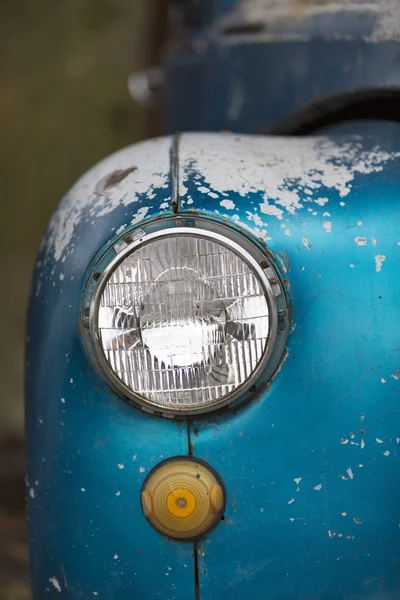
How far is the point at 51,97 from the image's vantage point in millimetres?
4859

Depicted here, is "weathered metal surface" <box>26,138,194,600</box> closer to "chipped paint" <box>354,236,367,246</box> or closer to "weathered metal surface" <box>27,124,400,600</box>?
"weathered metal surface" <box>27,124,400,600</box>

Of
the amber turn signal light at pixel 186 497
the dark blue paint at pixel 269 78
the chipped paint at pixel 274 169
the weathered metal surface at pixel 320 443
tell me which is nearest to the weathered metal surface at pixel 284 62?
the dark blue paint at pixel 269 78

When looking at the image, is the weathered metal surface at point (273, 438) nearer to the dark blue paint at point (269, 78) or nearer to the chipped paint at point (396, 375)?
the chipped paint at point (396, 375)

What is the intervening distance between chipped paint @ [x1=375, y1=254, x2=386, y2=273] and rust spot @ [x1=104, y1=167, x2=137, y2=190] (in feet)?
1.66

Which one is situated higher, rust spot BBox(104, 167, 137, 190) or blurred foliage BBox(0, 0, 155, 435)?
blurred foliage BBox(0, 0, 155, 435)

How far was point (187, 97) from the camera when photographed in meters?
2.59

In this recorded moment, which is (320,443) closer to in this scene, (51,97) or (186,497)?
(186,497)

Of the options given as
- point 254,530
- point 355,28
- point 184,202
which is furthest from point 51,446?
point 355,28

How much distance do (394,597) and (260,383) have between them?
0.43 meters

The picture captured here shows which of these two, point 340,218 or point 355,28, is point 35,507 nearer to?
point 340,218

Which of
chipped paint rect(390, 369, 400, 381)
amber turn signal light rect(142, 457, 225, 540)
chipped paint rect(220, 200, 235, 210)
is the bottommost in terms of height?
amber turn signal light rect(142, 457, 225, 540)

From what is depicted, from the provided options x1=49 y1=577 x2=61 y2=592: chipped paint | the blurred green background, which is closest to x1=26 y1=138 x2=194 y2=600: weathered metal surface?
x1=49 y1=577 x2=61 y2=592: chipped paint

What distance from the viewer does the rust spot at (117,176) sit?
1427mm

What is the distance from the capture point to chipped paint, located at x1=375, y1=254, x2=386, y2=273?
1.26 meters
